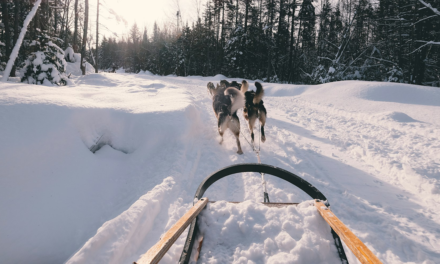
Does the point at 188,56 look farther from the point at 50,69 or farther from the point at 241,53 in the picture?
the point at 50,69

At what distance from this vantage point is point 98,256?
1786 millimetres

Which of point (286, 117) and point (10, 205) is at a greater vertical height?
point (286, 117)

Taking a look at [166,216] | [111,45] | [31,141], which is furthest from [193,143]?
[111,45]

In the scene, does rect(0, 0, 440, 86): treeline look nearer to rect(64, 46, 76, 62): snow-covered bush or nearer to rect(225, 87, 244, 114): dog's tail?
rect(64, 46, 76, 62): snow-covered bush

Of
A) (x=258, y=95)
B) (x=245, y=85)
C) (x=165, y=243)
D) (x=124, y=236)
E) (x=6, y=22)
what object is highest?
(x=6, y=22)

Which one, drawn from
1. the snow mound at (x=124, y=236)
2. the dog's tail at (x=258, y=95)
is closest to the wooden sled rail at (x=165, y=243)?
the snow mound at (x=124, y=236)

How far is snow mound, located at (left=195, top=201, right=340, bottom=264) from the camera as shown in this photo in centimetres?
124

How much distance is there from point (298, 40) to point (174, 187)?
102 ft

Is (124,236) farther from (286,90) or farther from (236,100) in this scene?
(286,90)

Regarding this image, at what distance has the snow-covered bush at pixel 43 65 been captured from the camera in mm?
8469

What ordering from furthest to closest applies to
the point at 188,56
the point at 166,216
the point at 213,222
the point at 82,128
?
the point at 188,56 → the point at 82,128 → the point at 166,216 → the point at 213,222

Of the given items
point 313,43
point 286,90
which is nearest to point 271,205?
point 286,90

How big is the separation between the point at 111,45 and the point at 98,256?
7637 cm

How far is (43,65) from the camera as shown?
8.62 metres
